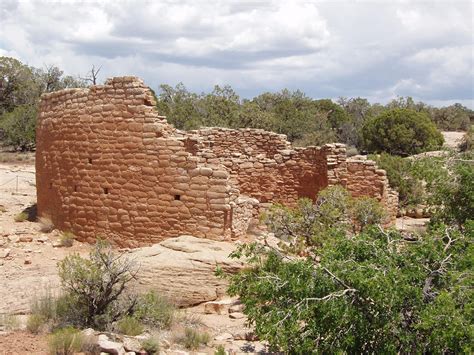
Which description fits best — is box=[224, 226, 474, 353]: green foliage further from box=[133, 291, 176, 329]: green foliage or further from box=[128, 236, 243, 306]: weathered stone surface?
box=[128, 236, 243, 306]: weathered stone surface

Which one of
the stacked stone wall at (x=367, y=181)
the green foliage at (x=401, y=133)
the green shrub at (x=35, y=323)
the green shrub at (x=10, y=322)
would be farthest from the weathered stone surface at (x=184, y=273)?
the green foliage at (x=401, y=133)

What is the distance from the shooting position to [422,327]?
507cm

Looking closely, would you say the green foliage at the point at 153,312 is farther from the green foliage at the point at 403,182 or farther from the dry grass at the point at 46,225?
the green foliage at the point at 403,182

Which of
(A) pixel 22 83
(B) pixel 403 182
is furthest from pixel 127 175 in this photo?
(A) pixel 22 83

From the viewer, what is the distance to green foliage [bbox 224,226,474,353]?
5.20m

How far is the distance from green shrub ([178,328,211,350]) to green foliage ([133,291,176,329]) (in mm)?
480

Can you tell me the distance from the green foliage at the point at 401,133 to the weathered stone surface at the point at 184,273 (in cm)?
2448

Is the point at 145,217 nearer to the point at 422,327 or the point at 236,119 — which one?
the point at 422,327

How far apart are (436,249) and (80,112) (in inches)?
311

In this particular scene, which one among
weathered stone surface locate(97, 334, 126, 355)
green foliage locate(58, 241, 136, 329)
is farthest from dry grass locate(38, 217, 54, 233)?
weathered stone surface locate(97, 334, 126, 355)

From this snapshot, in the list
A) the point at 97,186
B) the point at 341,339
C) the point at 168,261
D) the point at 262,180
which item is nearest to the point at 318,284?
the point at 341,339

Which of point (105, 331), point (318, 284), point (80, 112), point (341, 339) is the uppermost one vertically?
point (80, 112)

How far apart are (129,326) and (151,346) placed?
28.1 inches

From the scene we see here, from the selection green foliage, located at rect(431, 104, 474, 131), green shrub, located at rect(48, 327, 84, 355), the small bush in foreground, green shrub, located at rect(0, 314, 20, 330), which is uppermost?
green foliage, located at rect(431, 104, 474, 131)
